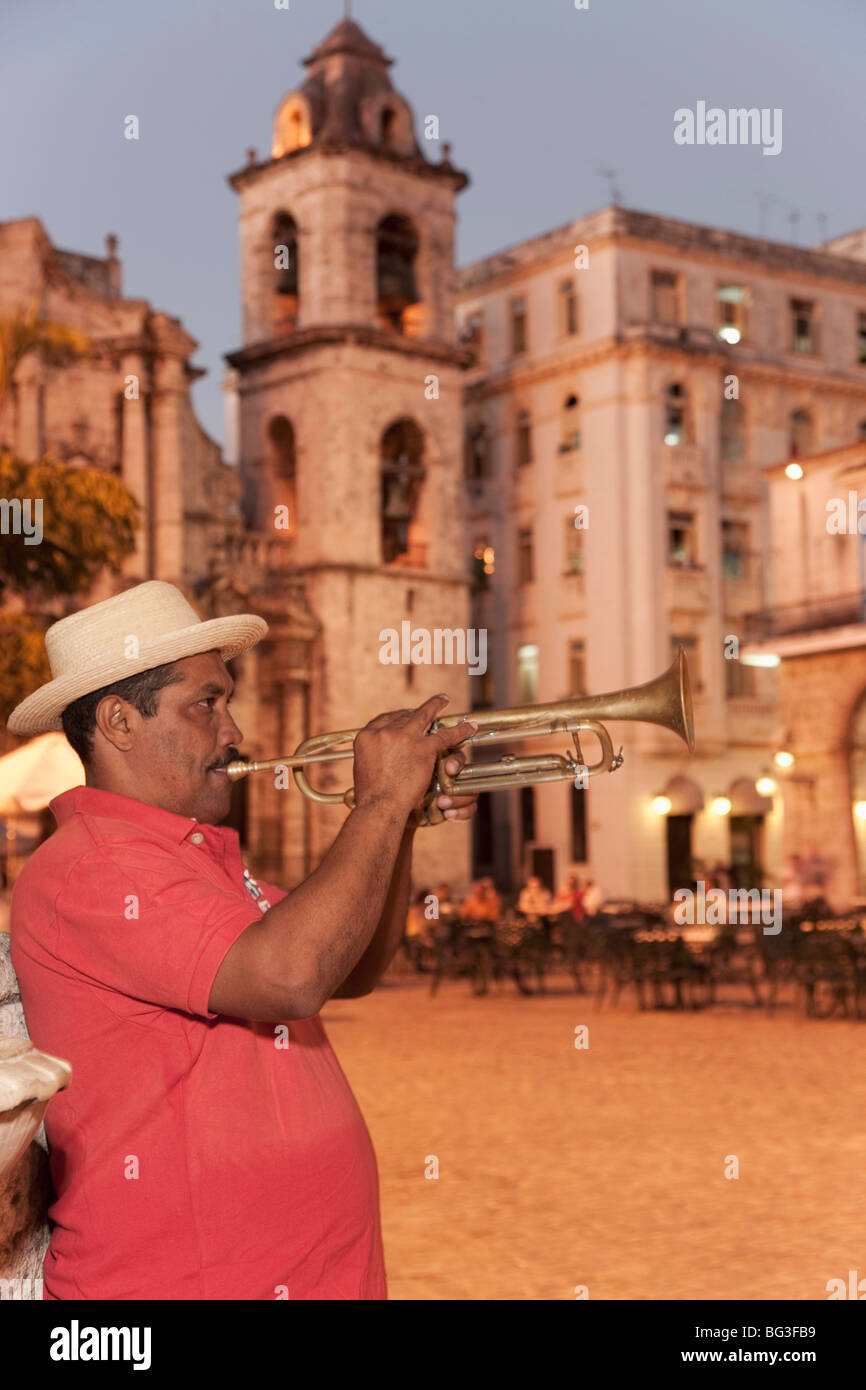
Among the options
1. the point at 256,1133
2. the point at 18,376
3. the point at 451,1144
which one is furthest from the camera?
the point at 18,376

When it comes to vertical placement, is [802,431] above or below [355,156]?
below

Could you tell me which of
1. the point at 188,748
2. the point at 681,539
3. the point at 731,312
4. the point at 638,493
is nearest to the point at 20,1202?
the point at 188,748

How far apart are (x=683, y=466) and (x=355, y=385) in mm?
9076

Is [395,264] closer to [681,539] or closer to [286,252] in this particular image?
[286,252]

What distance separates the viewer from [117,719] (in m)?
2.69

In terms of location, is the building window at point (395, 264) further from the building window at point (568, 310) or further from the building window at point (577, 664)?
the building window at point (577, 664)

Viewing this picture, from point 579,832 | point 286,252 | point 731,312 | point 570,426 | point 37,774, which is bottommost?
point 579,832

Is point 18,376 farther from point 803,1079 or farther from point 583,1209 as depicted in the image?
point 583,1209

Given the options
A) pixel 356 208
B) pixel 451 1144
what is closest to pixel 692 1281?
pixel 451 1144

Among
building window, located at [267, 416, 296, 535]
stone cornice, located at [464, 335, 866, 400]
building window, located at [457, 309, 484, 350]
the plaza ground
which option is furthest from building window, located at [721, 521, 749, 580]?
the plaza ground

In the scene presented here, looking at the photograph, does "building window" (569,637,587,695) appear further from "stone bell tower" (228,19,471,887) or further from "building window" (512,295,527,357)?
"building window" (512,295,527,357)

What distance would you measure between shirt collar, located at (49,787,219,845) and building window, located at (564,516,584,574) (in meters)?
41.8
